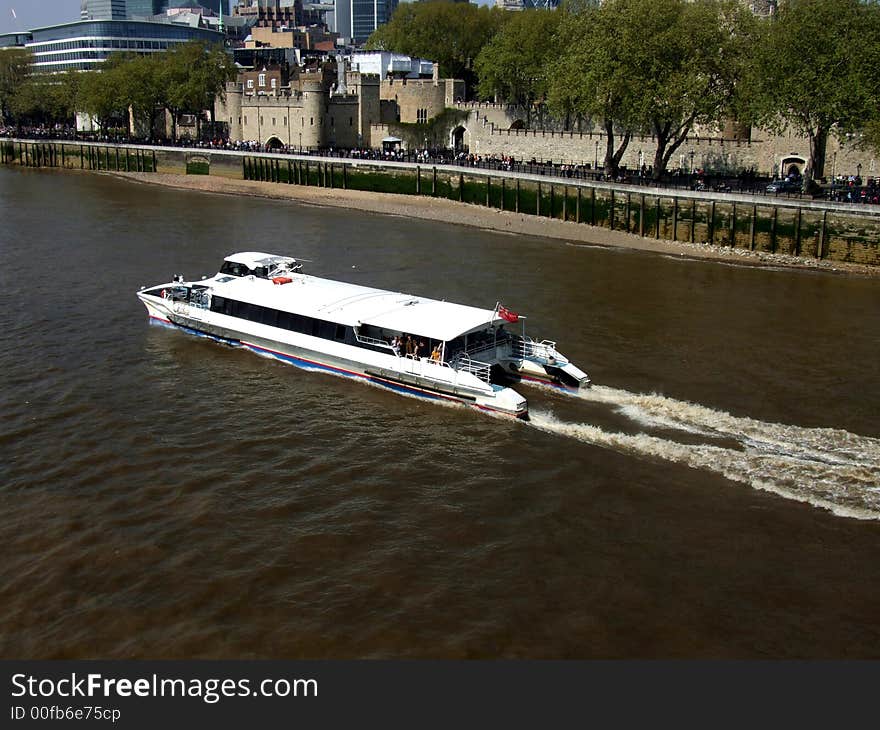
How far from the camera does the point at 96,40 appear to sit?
18050 centimetres

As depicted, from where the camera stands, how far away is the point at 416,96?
97.8 meters

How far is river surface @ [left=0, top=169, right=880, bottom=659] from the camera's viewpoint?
16.8 m

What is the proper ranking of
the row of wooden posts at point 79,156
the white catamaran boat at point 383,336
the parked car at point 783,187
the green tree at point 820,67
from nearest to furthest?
the white catamaran boat at point 383,336
the green tree at point 820,67
the parked car at point 783,187
the row of wooden posts at point 79,156

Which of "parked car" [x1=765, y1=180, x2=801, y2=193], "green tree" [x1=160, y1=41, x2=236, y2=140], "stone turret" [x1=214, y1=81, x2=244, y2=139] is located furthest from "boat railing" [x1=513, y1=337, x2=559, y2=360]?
"green tree" [x1=160, y1=41, x2=236, y2=140]

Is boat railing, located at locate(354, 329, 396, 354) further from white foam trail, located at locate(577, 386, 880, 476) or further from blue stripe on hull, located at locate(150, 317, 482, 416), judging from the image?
white foam trail, located at locate(577, 386, 880, 476)

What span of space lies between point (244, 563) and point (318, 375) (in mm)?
12429

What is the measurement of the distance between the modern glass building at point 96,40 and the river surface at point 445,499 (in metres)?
160

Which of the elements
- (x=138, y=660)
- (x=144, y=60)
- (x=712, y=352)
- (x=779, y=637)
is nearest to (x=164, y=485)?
(x=138, y=660)

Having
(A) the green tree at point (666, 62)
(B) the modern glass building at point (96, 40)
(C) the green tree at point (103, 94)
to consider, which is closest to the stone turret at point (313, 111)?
(C) the green tree at point (103, 94)

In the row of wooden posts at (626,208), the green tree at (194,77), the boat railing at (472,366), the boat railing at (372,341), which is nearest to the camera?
the boat railing at (472,366)

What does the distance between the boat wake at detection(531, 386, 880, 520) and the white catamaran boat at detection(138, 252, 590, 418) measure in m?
2.30

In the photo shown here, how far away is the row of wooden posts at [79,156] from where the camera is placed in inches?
4114

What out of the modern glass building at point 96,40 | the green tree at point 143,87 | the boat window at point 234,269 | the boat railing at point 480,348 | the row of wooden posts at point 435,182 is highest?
the modern glass building at point 96,40

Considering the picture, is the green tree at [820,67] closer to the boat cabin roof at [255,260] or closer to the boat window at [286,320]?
the boat cabin roof at [255,260]
